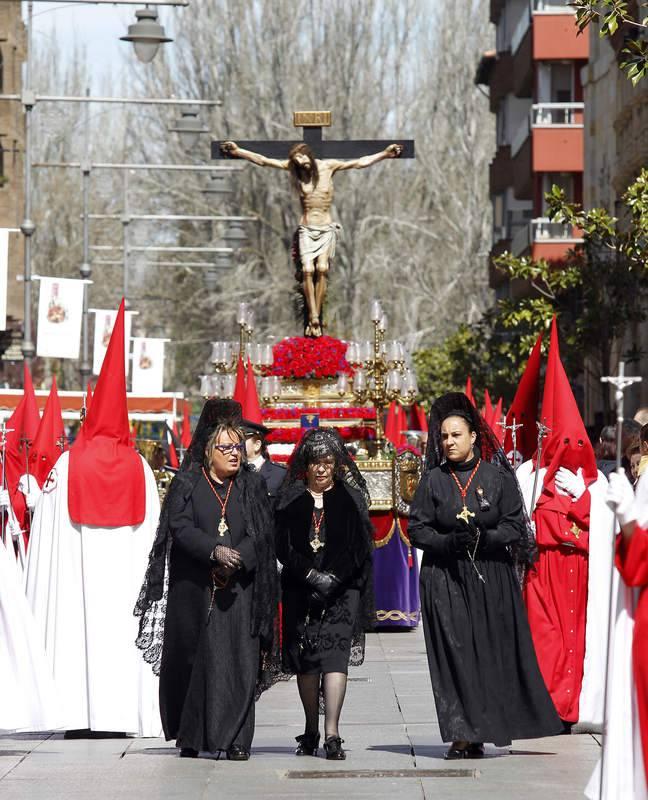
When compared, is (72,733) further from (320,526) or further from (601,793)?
(601,793)

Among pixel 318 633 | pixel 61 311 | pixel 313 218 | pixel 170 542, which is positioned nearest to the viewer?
pixel 318 633

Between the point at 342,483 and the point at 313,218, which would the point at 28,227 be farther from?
the point at 342,483

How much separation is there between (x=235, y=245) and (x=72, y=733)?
4852 centimetres

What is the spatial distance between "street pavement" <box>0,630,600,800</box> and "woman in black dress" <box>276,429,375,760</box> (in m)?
0.37

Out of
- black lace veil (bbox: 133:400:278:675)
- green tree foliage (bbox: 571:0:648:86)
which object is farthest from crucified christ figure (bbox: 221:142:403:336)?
black lace veil (bbox: 133:400:278:675)

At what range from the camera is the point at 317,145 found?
25891 millimetres

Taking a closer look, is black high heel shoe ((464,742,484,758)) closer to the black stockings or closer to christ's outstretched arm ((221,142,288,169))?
the black stockings

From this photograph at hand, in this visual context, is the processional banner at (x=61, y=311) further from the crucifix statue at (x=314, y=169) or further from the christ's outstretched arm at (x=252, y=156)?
the christ's outstretched arm at (x=252, y=156)

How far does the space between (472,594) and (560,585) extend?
1.65m

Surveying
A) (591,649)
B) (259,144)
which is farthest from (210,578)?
(259,144)

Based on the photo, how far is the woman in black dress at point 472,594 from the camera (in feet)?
33.6

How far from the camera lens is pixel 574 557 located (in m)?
12.0

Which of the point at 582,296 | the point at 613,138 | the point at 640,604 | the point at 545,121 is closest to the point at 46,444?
the point at 640,604

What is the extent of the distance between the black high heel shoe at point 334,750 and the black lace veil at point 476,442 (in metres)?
1.24
